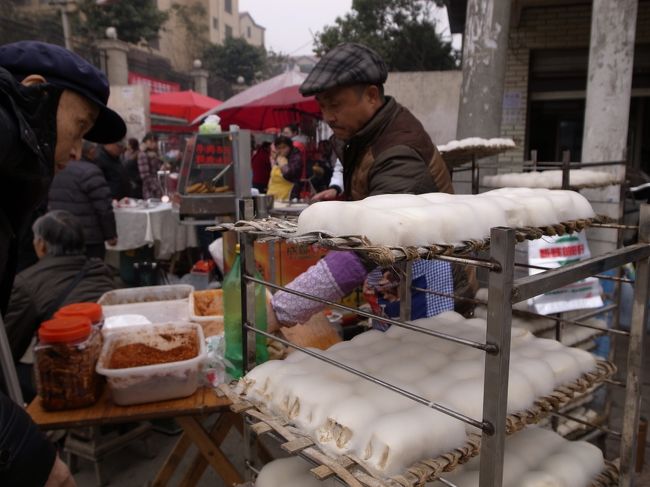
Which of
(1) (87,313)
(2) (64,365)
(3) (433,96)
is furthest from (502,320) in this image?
(3) (433,96)

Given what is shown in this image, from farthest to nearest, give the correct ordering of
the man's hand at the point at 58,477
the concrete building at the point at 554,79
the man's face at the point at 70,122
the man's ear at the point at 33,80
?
the concrete building at the point at 554,79
the man's face at the point at 70,122
the man's ear at the point at 33,80
the man's hand at the point at 58,477

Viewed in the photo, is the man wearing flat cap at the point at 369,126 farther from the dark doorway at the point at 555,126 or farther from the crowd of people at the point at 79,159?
the dark doorway at the point at 555,126

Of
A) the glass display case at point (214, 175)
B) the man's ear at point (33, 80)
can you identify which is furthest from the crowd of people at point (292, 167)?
the man's ear at point (33, 80)

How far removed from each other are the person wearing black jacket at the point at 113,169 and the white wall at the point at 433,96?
4.18 meters

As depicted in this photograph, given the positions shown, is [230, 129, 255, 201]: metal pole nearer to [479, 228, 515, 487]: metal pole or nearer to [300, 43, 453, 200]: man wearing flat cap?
[300, 43, 453, 200]: man wearing flat cap

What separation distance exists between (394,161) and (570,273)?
2.85 feet

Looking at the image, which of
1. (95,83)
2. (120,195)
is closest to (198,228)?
(120,195)

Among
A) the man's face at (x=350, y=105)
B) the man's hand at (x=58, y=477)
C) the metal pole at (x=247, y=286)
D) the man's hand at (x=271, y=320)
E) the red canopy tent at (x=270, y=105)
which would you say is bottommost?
the man's hand at (x=58, y=477)

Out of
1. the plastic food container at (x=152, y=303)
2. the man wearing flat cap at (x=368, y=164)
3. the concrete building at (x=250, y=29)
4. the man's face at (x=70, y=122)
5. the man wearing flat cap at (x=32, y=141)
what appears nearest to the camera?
the man wearing flat cap at (x=32, y=141)

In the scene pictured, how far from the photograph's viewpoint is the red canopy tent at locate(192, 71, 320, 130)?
859cm

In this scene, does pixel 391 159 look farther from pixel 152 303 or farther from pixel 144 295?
pixel 144 295

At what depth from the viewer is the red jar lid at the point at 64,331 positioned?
2027 millimetres

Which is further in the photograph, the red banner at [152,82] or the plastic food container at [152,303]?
the red banner at [152,82]

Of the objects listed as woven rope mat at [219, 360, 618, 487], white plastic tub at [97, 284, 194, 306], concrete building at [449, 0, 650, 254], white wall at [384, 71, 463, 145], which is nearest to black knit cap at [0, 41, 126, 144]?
woven rope mat at [219, 360, 618, 487]
